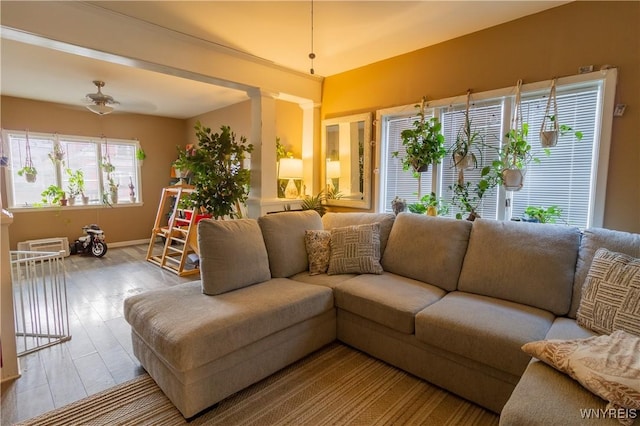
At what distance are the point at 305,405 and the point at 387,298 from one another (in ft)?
2.71

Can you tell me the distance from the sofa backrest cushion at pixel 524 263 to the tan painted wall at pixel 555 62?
0.58 m

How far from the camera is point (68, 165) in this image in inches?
209

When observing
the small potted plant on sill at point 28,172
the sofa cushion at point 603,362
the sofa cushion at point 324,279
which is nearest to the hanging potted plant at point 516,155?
the sofa cushion at point 603,362

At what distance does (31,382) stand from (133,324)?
767mm

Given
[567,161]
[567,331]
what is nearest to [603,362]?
[567,331]

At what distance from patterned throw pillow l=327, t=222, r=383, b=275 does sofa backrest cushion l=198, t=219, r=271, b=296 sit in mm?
623

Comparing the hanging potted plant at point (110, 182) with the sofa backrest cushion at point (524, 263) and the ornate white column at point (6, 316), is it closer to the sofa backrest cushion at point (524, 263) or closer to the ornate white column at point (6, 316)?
the ornate white column at point (6, 316)

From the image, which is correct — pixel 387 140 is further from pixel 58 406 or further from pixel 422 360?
pixel 58 406

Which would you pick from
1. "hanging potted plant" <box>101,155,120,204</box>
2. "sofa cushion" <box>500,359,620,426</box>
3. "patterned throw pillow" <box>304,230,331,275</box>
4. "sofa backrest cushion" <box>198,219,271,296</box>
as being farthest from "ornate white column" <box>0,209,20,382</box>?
"hanging potted plant" <box>101,155,120,204</box>

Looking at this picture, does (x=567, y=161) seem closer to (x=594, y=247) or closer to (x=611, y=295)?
(x=594, y=247)

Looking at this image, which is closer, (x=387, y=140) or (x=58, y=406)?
(x=58, y=406)

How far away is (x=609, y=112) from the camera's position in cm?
221

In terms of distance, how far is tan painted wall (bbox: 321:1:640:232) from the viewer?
2.15 meters

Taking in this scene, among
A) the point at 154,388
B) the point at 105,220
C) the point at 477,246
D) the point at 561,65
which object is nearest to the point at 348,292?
the point at 477,246
